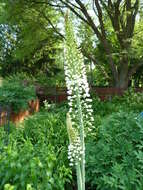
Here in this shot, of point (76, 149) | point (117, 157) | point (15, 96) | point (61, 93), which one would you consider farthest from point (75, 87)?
point (61, 93)

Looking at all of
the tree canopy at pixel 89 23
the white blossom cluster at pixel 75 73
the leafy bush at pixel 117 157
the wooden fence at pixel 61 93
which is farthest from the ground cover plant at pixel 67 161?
the wooden fence at pixel 61 93

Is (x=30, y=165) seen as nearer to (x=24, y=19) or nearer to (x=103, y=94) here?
(x=103, y=94)

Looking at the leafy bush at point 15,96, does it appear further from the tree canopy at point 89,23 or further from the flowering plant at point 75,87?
the flowering plant at point 75,87

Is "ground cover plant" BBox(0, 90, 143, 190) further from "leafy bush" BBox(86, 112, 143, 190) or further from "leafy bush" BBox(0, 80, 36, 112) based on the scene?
"leafy bush" BBox(0, 80, 36, 112)

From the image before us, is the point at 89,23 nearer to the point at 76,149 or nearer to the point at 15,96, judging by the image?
the point at 15,96

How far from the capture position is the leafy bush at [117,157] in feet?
7.40

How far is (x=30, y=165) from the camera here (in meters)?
1.91

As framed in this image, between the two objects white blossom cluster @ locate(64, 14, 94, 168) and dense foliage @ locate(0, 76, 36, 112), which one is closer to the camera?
white blossom cluster @ locate(64, 14, 94, 168)

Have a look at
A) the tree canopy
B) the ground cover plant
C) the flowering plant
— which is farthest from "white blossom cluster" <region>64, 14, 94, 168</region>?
the tree canopy

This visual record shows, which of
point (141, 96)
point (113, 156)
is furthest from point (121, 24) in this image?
point (113, 156)

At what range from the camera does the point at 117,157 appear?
2738mm

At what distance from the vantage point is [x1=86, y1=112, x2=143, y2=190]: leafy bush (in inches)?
88.8

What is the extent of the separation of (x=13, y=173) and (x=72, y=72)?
0.87 metres

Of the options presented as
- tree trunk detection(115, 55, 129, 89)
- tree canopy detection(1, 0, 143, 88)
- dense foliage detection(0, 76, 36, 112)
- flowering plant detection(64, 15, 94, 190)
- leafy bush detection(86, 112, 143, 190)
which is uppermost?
tree canopy detection(1, 0, 143, 88)
